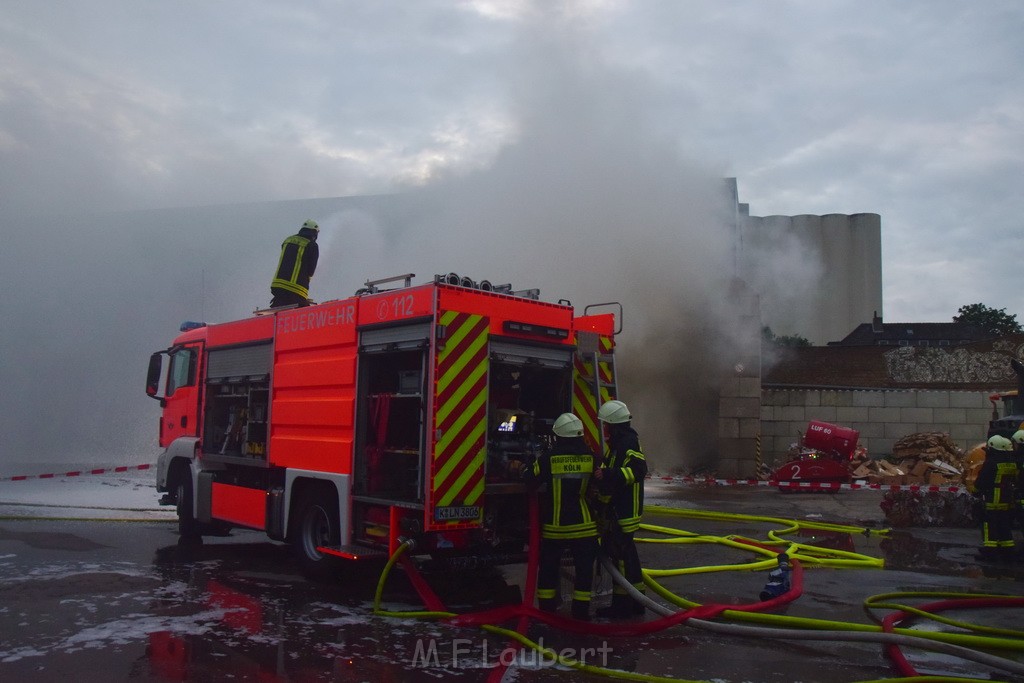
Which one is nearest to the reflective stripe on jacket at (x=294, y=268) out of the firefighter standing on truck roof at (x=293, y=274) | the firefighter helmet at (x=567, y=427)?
the firefighter standing on truck roof at (x=293, y=274)

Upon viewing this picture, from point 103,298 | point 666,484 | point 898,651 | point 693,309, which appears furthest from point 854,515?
point 103,298

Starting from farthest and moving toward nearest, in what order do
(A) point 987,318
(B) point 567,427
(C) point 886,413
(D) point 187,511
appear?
(A) point 987,318, (C) point 886,413, (D) point 187,511, (B) point 567,427

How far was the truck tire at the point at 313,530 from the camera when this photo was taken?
268 inches

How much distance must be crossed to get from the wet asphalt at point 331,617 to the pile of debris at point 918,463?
610 cm

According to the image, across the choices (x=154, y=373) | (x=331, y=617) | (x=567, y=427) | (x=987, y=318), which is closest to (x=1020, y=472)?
(x=567, y=427)

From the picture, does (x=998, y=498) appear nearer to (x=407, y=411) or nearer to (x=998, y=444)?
(x=998, y=444)

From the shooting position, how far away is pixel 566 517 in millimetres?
5562

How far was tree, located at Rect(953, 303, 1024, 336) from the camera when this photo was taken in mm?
50188

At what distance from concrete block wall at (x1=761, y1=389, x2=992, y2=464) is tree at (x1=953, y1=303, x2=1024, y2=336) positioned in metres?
37.2

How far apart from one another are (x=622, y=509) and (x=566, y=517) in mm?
485

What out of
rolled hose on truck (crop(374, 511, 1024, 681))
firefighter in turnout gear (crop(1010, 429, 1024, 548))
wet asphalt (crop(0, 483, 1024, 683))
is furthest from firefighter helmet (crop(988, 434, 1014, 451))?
rolled hose on truck (crop(374, 511, 1024, 681))

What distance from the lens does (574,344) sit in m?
6.84

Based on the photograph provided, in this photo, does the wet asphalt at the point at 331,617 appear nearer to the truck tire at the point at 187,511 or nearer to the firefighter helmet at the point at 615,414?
the truck tire at the point at 187,511

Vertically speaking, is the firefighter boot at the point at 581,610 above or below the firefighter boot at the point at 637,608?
above
